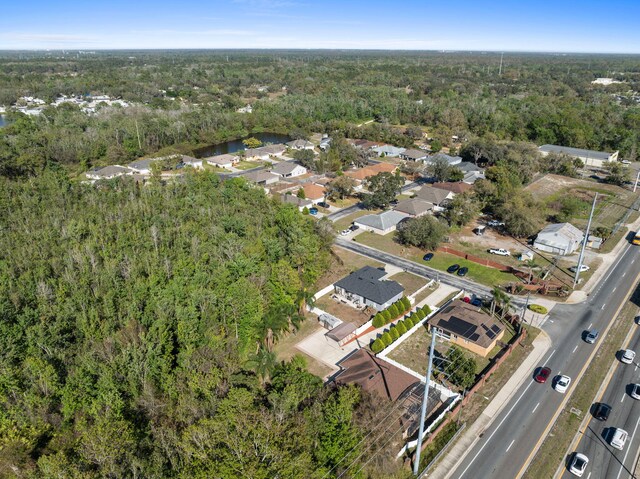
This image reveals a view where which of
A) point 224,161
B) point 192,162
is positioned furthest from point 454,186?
point 192,162

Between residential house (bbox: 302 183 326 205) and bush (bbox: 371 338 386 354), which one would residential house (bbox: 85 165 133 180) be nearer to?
residential house (bbox: 302 183 326 205)

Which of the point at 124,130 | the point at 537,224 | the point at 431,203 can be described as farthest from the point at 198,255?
the point at 124,130

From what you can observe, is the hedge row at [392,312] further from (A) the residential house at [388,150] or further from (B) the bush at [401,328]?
(A) the residential house at [388,150]

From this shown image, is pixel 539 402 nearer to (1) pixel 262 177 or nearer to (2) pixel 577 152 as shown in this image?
(1) pixel 262 177

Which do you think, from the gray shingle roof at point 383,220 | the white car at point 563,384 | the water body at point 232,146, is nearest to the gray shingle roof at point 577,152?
the gray shingle roof at point 383,220

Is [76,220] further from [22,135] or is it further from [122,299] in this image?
[22,135]

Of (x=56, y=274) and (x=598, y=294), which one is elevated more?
(x=56, y=274)

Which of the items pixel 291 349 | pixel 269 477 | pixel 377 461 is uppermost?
pixel 269 477
